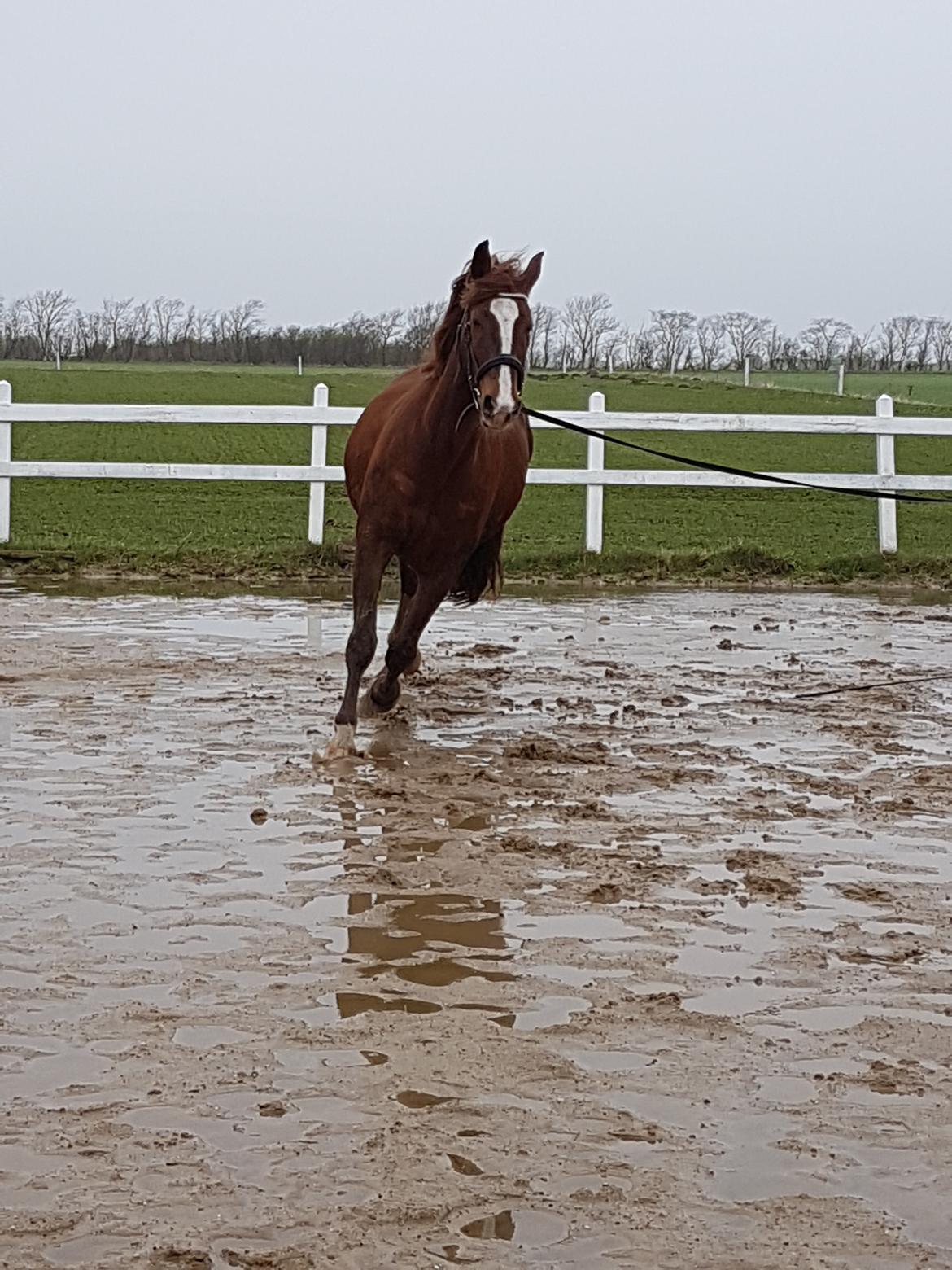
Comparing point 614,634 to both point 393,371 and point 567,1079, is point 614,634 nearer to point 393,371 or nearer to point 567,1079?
point 567,1079

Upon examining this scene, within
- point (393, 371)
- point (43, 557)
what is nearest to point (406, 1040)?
point (43, 557)

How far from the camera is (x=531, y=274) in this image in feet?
22.6

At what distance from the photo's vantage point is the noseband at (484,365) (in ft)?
21.1

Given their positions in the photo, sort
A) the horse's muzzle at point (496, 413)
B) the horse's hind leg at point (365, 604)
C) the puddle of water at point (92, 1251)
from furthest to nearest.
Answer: the horse's hind leg at point (365, 604) → the horse's muzzle at point (496, 413) → the puddle of water at point (92, 1251)

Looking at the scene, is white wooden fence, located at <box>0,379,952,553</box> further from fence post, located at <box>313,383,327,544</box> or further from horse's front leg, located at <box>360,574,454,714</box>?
horse's front leg, located at <box>360,574,454,714</box>

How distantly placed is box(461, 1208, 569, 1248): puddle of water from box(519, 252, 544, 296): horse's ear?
4636 millimetres

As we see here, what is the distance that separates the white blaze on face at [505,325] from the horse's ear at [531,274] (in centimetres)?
19

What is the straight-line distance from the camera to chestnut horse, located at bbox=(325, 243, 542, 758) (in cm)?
659

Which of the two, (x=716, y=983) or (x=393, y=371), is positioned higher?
(x=393, y=371)

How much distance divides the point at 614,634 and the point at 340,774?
450 centimetres

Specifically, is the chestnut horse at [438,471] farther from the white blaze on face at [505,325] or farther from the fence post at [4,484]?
the fence post at [4,484]

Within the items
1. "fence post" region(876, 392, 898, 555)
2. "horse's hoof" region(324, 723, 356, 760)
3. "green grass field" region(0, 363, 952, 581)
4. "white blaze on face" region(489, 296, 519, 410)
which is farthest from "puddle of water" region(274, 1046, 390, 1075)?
"fence post" region(876, 392, 898, 555)

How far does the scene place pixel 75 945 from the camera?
4.20 m

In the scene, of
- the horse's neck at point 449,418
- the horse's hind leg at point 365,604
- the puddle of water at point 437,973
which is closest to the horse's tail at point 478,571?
the horse's hind leg at point 365,604
